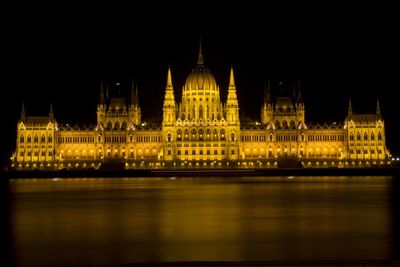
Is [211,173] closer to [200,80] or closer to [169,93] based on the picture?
[169,93]

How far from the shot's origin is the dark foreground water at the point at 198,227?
29.7 metres

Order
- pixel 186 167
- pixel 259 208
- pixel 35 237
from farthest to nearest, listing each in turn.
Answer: pixel 186 167 → pixel 259 208 → pixel 35 237

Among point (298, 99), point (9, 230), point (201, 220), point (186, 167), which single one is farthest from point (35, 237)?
point (298, 99)

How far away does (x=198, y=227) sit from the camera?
3891 centimetres

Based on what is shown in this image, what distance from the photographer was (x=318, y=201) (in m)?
55.8

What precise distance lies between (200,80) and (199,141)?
548 inches

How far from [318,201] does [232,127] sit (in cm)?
8059

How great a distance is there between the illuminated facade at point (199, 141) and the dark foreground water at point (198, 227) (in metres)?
70.1

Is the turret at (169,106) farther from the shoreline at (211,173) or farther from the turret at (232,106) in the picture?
the shoreline at (211,173)

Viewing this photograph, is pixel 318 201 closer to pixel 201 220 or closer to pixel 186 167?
pixel 201 220

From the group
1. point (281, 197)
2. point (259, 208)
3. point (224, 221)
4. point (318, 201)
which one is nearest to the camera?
point (224, 221)

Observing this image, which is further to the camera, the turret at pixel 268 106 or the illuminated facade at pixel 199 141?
the turret at pixel 268 106

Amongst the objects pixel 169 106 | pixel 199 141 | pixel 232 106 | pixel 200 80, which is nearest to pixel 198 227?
pixel 199 141

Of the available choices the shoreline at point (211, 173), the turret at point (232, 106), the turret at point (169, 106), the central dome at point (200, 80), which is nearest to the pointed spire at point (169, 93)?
the turret at point (169, 106)
